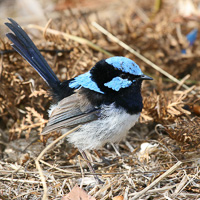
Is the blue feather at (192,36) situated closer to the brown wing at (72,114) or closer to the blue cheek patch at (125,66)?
the blue cheek patch at (125,66)

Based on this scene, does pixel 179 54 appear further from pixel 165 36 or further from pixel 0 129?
pixel 0 129

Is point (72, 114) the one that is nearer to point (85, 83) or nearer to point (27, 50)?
point (85, 83)

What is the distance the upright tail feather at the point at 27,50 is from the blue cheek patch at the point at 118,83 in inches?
25.6

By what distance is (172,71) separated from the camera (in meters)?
4.33

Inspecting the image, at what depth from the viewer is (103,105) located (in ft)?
9.33

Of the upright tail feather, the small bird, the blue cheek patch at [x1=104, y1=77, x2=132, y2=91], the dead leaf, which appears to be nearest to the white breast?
the small bird

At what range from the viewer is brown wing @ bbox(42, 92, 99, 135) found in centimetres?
285

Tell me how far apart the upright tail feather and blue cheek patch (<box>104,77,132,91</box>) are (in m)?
0.65

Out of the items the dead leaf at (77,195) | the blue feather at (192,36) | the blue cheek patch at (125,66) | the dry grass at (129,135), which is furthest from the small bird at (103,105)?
the blue feather at (192,36)

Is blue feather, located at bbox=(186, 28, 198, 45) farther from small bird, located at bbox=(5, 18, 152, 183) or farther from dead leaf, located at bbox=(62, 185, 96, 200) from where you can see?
dead leaf, located at bbox=(62, 185, 96, 200)

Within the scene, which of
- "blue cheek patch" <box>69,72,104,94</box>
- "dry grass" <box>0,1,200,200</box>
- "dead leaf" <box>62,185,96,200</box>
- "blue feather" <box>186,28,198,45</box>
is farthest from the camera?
"blue feather" <box>186,28,198,45</box>

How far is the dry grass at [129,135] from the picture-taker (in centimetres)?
264

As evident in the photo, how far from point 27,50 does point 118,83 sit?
105cm

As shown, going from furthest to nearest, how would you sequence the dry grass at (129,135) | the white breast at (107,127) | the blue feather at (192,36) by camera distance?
the blue feather at (192,36) → the white breast at (107,127) → the dry grass at (129,135)
